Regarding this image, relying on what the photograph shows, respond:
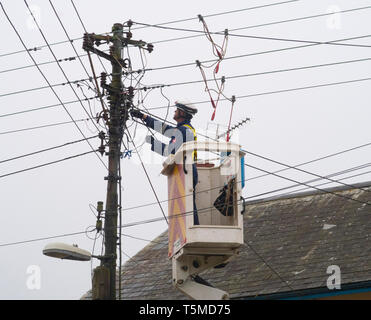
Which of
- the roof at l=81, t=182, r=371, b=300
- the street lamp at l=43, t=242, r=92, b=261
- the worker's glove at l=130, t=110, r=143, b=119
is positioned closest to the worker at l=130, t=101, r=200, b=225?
the worker's glove at l=130, t=110, r=143, b=119

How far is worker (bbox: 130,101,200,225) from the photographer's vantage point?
1298 cm

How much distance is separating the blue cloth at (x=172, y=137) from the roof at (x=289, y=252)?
3.25 m

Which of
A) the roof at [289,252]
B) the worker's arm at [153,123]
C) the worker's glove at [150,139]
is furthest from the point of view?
the roof at [289,252]

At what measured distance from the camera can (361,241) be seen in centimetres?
1523

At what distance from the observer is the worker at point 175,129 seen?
13.0 metres

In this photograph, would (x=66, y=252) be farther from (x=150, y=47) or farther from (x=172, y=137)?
(x=150, y=47)

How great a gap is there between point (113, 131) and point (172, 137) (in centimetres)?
99

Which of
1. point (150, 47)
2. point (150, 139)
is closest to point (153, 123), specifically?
point (150, 139)

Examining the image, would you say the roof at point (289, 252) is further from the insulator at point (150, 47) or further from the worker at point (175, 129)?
the insulator at point (150, 47)

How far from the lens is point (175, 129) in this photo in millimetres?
13148

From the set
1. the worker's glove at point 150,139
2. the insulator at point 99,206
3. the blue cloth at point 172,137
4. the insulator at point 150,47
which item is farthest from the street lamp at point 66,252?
the insulator at point 150,47

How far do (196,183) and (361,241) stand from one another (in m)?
4.27
